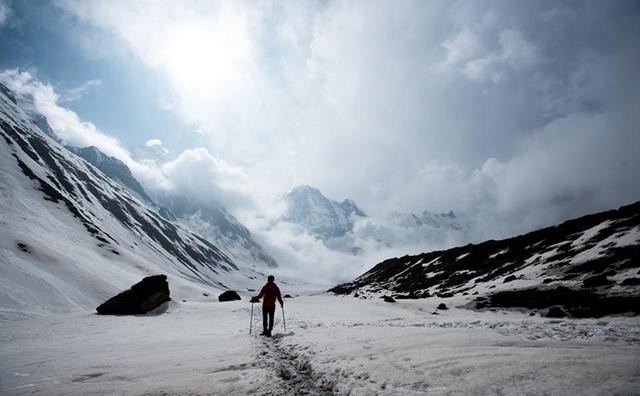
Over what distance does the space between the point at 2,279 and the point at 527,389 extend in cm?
6293

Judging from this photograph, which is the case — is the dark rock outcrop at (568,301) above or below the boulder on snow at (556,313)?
above

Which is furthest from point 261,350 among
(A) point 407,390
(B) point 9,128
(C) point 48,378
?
(B) point 9,128

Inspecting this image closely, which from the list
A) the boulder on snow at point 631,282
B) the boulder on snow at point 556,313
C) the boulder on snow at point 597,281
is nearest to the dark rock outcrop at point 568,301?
the boulder on snow at point 556,313

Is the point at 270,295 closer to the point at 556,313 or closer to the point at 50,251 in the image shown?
the point at 556,313

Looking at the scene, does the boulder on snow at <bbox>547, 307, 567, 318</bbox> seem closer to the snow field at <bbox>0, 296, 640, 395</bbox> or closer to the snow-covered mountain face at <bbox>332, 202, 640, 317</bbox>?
the snow-covered mountain face at <bbox>332, 202, 640, 317</bbox>

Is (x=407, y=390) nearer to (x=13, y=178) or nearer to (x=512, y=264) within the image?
(x=512, y=264)

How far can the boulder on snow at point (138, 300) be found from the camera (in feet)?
75.5

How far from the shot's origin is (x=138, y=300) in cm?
2398

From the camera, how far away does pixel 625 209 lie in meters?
44.1

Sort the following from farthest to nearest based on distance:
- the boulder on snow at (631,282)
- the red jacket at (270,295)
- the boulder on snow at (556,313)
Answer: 1. the boulder on snow at (631,282)
2. the boulder on snow at (556,313)
3. the red jacket at (270,295)

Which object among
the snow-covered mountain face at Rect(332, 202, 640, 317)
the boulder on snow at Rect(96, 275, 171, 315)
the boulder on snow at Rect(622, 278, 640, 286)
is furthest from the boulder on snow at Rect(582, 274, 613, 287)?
the boulder on snow at Rect(96, 275, 171, 315)

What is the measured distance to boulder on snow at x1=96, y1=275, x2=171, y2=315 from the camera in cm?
2302

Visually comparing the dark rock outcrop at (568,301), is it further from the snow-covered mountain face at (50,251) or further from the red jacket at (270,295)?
the snow-covered mountain face at (50,251)

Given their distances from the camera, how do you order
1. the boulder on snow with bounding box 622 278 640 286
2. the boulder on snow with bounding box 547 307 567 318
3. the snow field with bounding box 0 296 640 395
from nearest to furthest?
1. the snow field with bounding box 0 296 640 395
2. the boulder on snow with bounding box 547 307 567 318
3. the boulder on snow with bounding box 622 278 640 286
